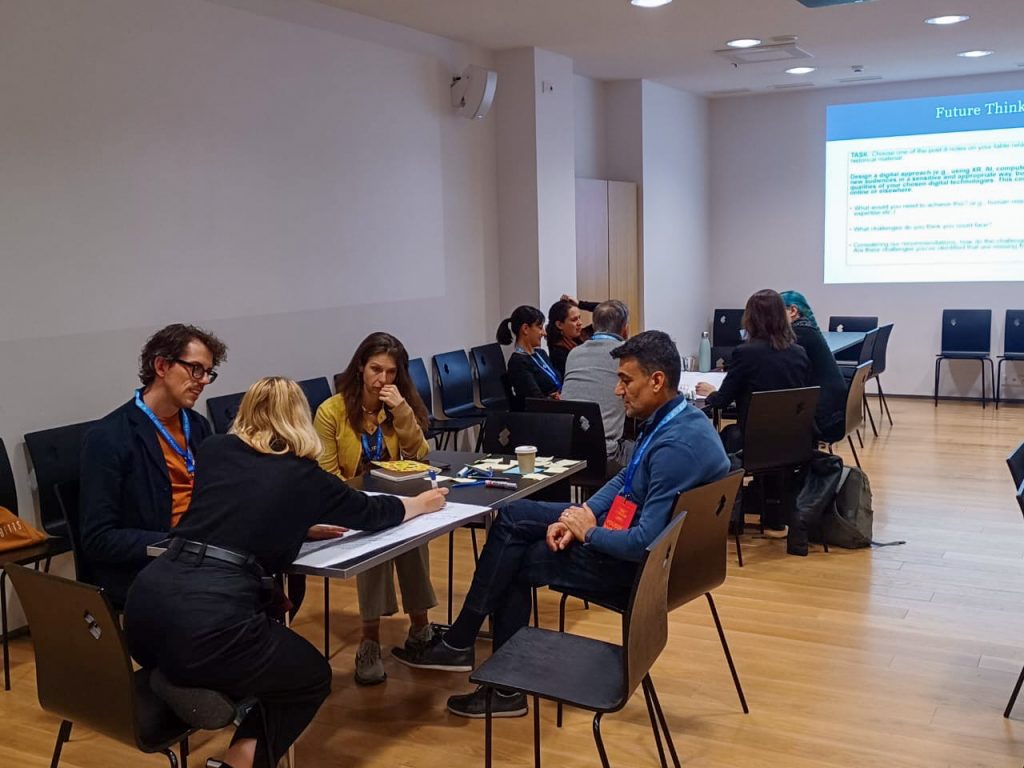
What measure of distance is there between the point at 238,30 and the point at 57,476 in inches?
92.7

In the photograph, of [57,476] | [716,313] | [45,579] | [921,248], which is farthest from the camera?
[716,313]

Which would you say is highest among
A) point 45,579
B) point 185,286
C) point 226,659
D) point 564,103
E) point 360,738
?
point 564,103

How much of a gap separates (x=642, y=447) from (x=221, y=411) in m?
2.45

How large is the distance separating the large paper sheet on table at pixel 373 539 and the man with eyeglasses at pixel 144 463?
52cm

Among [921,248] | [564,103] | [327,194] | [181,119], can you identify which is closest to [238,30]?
[181,119]

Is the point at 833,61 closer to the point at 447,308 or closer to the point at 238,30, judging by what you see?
the point at 447,308

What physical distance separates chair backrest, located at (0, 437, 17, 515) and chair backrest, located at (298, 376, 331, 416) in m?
1.63

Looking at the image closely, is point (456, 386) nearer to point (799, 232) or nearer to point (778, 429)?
point (778, 429)

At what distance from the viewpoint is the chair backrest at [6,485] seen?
12.2 ft

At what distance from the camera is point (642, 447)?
2.98 metres

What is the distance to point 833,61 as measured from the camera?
7.88 meters

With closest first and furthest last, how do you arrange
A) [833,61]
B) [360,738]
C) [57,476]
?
[360,738]
[57,476]
[833,61]

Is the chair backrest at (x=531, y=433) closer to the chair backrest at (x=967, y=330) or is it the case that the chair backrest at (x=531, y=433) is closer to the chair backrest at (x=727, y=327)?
the chair backrest at (x=727, y=327)

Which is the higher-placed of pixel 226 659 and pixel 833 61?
→ pixel 833 61
